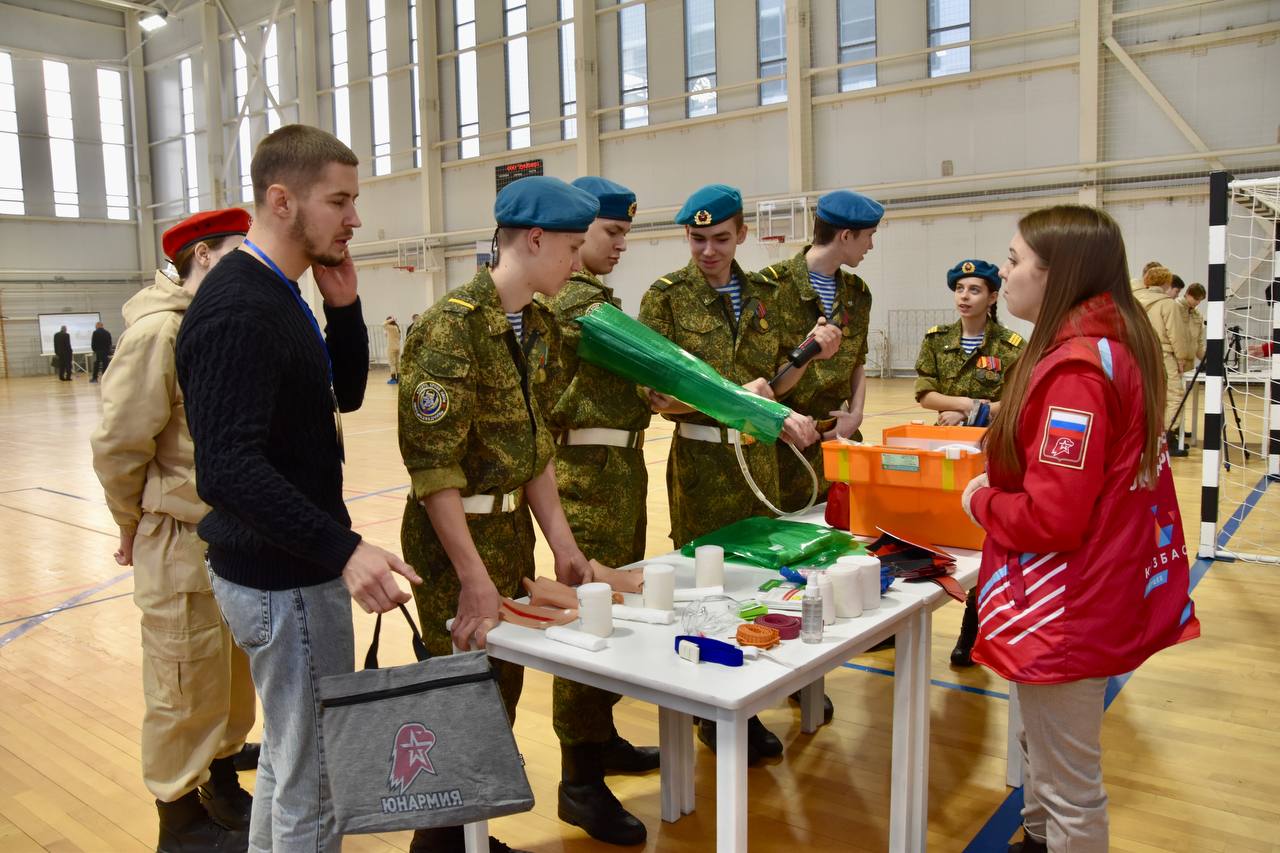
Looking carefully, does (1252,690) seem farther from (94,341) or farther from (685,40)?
(94,341)

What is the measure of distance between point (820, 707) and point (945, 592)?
1.16 metres

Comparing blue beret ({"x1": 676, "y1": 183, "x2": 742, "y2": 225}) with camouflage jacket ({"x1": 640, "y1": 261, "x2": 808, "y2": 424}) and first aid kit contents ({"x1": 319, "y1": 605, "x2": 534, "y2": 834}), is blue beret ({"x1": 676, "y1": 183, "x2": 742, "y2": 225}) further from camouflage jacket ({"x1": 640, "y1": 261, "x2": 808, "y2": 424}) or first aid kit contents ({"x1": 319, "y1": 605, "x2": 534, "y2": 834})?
first aid kit contents ({"x1": 319, "y1": 605, "x2": 534, "y2": 834})

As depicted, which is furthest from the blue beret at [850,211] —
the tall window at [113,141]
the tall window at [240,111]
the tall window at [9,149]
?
the tall window at [113,141]

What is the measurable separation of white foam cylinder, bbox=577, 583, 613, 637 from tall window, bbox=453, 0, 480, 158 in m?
17.9

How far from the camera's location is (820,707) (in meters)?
3.20

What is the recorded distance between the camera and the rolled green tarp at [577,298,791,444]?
2436mm

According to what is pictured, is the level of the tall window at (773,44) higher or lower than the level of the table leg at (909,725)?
higher

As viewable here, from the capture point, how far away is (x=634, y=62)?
53.5 feet

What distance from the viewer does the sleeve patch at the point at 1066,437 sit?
1.71 metres

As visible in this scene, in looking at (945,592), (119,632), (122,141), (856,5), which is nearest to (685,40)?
(856,5)

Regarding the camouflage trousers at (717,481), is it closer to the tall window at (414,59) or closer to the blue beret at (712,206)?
the blue beret at (712,206)

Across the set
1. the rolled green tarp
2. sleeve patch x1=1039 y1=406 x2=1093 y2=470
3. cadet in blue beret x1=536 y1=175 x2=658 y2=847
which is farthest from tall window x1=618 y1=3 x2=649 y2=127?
sleeve patch x1=1039 y1=406 x2=1093 y2=470

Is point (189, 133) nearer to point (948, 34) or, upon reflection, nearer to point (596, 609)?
point (948, 34)

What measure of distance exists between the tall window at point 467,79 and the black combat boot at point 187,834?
1742 cm
